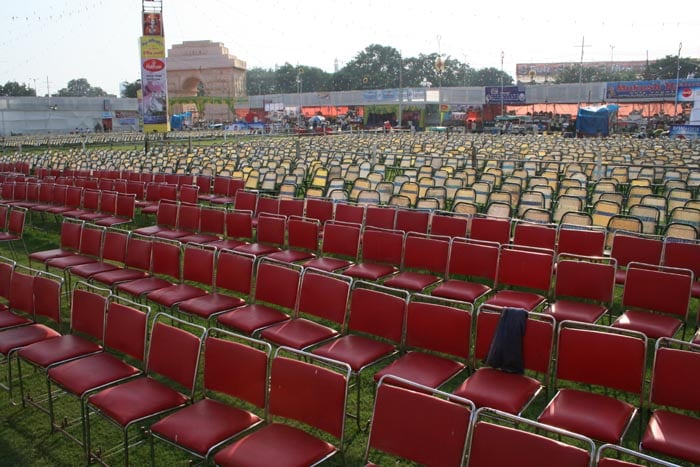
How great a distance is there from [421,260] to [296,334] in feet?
6.80

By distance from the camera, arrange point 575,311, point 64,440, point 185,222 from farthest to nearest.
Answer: point 185,222 < point 575,311 < point 64,440

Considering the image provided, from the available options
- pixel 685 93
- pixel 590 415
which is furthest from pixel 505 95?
pixel 590 415

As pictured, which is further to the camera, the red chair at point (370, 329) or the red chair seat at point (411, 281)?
the red chair seat at point (411, 281)

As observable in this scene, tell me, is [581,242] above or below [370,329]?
above

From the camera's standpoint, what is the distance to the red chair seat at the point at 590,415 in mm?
3219

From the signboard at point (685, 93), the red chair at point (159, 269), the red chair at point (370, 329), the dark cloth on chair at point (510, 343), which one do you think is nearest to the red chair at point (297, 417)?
the red chair at point (370, 329)

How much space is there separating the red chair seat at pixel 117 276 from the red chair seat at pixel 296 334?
2.33m

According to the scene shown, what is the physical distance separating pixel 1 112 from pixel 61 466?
6355cm

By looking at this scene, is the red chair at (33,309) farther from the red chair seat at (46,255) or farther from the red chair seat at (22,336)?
the red chair seat at (46,255)

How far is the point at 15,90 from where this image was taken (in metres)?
92.2

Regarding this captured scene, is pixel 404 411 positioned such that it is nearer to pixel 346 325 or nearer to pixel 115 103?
pixel 346 325

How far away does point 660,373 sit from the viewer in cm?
342

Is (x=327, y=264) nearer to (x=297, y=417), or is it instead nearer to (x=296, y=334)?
(x=296, y=334)

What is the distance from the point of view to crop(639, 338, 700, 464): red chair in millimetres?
3094
